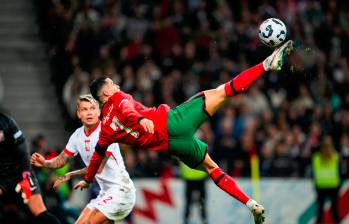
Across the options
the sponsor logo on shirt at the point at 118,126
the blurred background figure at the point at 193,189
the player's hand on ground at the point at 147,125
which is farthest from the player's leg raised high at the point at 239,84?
the blurred background figure at the point at 193,189

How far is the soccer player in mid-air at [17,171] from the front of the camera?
1140 centimetres

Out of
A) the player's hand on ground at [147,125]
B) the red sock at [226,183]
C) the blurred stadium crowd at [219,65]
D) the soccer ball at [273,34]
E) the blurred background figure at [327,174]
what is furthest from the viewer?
the blurred stadium crowd at [219,65]

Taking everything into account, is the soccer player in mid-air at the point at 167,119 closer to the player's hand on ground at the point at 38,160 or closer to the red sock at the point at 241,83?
the red sock at the point at 241,83

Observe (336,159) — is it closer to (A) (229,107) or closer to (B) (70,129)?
(A) (229,107)

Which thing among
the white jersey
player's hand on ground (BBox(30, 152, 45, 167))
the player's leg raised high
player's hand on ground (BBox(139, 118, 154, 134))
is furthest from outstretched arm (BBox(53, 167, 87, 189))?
the player's leg raised high

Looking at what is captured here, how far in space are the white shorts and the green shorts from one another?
2.43ft

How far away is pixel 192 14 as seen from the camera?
1989cm

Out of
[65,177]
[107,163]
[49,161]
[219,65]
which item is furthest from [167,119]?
[219,65]

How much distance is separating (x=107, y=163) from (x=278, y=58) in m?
2.35

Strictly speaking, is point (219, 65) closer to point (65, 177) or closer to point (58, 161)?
point (58, 161)

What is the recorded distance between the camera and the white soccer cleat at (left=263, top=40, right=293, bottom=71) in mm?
10930

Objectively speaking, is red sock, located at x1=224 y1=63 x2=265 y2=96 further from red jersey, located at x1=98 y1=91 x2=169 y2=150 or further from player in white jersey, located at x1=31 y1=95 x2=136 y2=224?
player in white jersey, located at x1=31 y1=95 x2=136 y2=224

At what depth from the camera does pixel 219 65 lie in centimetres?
1905

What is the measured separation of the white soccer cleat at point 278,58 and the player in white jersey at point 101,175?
6.71 ft
